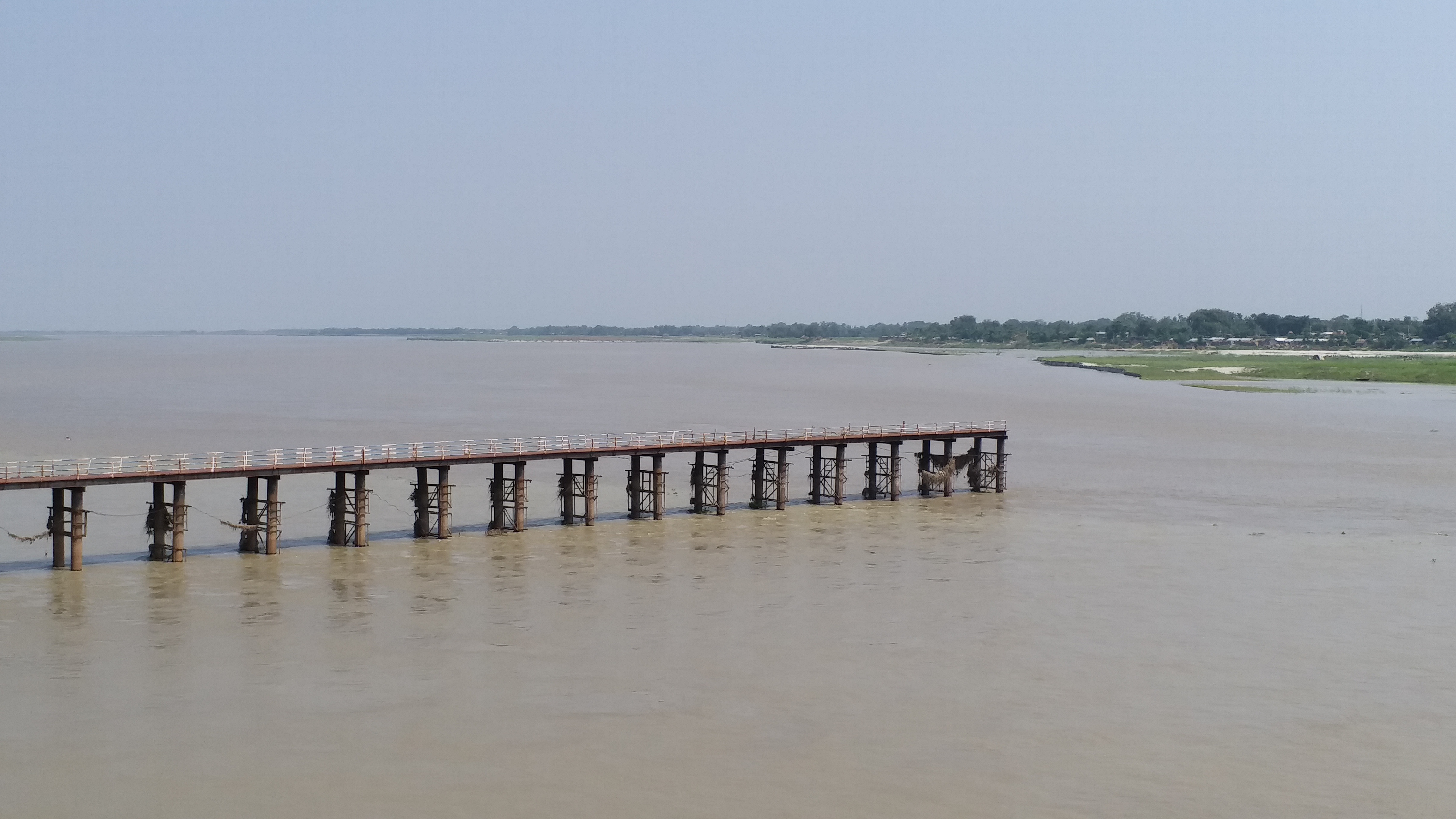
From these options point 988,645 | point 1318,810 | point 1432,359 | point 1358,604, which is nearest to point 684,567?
point 988,645

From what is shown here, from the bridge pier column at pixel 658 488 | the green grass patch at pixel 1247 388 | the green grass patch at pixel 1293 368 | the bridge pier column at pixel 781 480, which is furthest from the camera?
the green grass patch at pixel 1293 368

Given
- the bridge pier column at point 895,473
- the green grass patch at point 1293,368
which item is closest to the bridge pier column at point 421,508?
the bridge pier column at point 895,473

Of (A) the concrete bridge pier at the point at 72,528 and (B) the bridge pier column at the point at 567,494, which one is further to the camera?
(B) the bridge pier column at the point at 567,494

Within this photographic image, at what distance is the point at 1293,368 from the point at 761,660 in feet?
416

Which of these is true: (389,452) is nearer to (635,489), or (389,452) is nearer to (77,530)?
(635,489)

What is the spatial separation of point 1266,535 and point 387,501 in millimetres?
26662

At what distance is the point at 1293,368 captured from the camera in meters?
137

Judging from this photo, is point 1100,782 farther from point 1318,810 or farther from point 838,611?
point 838,611

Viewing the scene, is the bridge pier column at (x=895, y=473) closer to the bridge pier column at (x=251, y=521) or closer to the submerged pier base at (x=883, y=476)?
the submerged pier base at (x=883, y=476)

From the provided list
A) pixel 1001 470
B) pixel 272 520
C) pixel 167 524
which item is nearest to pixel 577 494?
pixel 272 520

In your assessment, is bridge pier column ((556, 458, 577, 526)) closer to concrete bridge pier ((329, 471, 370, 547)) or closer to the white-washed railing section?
the white-washed railing section

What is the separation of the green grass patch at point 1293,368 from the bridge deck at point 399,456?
269 ft

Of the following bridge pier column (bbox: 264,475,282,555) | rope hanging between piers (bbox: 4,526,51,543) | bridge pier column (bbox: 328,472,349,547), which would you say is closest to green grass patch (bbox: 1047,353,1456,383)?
bridge pier column (bbox: 328,472,349,547)

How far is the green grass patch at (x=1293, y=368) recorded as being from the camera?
402 ft
